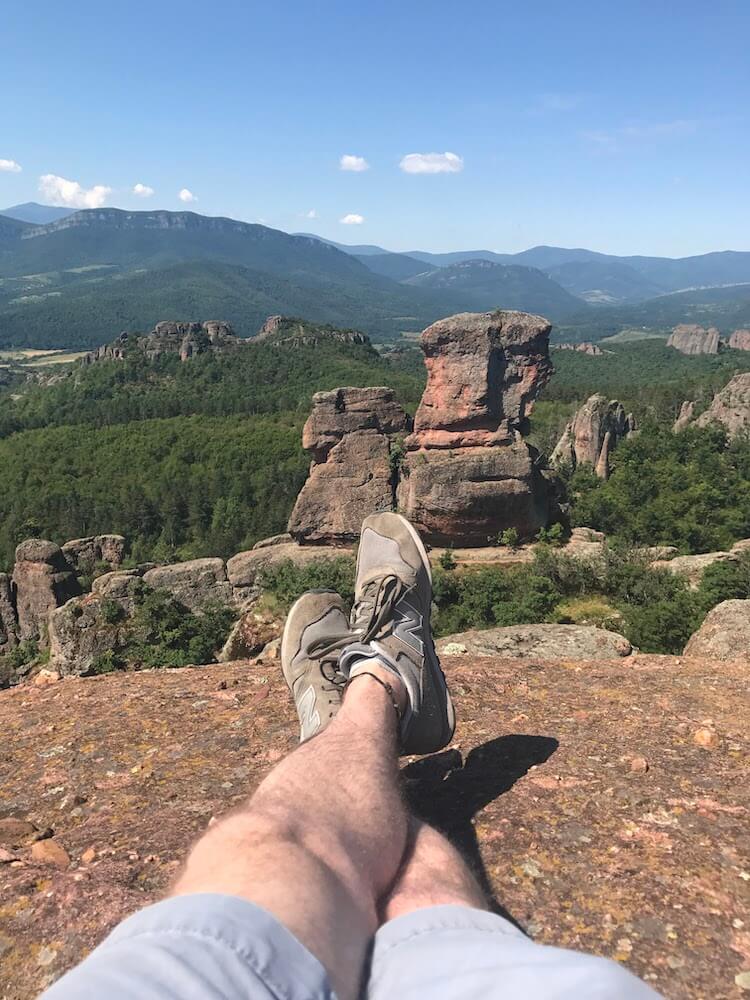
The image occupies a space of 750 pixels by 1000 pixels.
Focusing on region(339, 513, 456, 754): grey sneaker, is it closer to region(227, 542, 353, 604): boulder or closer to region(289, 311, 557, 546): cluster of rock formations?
region(227, 542, 353, 604): boulder

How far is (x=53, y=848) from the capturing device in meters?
3.17

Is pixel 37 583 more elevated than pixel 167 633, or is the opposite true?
pixel 167 633

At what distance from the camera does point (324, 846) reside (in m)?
2.07

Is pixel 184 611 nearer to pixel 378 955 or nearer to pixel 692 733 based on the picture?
pixel 692 733

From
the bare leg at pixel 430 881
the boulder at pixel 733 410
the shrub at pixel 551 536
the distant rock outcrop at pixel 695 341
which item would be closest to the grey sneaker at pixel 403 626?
the bare leg at pixel 430 881

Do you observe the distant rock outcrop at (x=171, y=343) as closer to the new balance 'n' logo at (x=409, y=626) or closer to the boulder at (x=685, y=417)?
the boulder at (x=685, y=417)

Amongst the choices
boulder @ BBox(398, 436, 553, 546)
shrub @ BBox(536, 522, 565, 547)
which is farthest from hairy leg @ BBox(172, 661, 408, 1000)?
shrub @ BBox(536, 522, 565, 547)

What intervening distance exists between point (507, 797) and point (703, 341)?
503 feet

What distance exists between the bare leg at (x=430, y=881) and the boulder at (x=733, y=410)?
47.8 m

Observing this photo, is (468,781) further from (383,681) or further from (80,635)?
(80,635)

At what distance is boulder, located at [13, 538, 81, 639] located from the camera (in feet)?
72.9

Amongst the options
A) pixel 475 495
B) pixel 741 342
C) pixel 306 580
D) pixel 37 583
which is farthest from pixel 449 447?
pixel 741 342

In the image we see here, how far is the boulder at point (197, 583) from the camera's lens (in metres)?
20.1

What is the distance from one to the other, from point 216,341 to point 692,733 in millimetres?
93732
